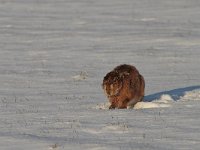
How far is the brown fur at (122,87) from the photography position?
10.3 m

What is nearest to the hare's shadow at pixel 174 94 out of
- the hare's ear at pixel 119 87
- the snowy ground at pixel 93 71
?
the snowy ground at pixel 93 71

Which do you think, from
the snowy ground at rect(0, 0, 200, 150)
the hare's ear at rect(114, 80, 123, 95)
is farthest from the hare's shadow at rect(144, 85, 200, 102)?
the hare's ear at rect(114, 80, 123, 95)

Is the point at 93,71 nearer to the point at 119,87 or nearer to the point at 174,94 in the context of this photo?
the point at 174,94

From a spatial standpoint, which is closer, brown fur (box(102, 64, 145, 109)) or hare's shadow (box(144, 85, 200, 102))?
brown fur (box(102, 64, 145, 109))

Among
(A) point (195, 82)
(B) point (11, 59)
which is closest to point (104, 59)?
(B) point (11, 59)

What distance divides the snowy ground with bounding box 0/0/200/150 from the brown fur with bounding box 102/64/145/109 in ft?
0.67

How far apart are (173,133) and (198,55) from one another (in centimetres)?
946

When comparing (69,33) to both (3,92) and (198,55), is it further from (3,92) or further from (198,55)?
(3,92)

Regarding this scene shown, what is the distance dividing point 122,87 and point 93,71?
5.49 m

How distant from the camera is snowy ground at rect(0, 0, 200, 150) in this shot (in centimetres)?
845

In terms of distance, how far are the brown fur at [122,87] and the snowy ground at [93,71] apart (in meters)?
0.20

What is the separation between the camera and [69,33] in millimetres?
22719

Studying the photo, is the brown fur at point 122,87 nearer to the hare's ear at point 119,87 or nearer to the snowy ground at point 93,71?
the hare's ear at point 119,87

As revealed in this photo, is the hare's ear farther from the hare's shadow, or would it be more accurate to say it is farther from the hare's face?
the hare's shadow
